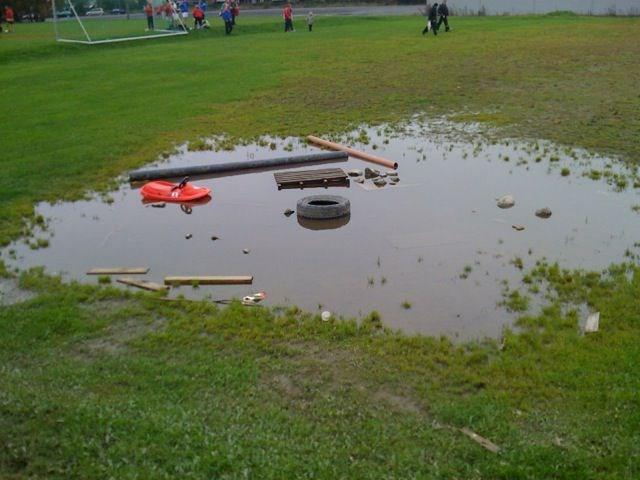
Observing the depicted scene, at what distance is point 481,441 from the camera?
17.0 ft

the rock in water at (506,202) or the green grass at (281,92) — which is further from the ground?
the green grass at (281,92)

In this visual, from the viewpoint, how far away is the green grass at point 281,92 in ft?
46.4

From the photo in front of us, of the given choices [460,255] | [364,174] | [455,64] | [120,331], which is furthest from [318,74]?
[120,331]

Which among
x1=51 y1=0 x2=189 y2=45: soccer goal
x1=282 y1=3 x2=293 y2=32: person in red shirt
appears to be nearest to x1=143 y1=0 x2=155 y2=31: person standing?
x1=51 y1=0 x2=189 y2=45: soccer goal

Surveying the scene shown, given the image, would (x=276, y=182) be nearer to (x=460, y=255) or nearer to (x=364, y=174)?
(x=364, y=174)

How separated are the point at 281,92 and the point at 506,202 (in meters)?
11.5

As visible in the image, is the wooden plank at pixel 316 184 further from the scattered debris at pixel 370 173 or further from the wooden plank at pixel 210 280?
the wooden plank at pixel 210 280

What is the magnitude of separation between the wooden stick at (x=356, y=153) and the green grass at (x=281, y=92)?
1251 millimetres

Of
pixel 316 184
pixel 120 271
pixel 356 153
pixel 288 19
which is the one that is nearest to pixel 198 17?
pixel 288 19

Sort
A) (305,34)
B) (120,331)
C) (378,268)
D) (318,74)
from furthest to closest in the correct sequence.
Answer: (305,34) < (318,74) < (378,268) < (120,331)

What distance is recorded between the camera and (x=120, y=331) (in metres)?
7.18

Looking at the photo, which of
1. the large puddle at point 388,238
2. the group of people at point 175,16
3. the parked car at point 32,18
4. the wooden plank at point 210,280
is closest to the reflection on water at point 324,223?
the large puddle at point 388,238

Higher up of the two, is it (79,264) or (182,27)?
(182,27)

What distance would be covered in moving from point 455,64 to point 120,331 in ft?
67.1
